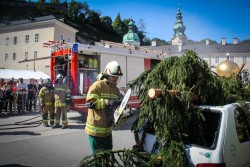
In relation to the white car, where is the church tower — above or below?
above

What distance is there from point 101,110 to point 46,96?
20.0 ft

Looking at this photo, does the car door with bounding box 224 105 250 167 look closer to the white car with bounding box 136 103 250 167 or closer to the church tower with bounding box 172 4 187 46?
the white car with bounding box 136 103 250 167

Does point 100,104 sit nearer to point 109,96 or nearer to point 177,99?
point 109,96

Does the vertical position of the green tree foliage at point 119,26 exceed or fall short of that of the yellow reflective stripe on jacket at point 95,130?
it exceeds it

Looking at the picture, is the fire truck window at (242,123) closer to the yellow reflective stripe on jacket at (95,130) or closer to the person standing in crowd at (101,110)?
the person standing in crowd at (101,110)

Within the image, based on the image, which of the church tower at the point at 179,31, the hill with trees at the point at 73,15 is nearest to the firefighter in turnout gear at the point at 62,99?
the hill with trees at the point at 73,15

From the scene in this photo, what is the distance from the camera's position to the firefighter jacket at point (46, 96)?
8820 mm

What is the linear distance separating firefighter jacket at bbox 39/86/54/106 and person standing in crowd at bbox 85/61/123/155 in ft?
19.4

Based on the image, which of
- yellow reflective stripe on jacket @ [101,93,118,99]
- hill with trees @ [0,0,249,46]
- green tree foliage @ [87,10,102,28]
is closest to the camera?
yellow reflective stripe on jacket @ [101,93,118,99]

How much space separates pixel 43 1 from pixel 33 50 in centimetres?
4161

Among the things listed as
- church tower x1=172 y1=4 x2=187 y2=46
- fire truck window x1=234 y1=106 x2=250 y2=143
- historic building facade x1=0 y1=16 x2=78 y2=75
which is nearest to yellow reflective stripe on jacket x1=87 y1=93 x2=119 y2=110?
fire truck window x1=234 y1=106 x2=250 y2=143

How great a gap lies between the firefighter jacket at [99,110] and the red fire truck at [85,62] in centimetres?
447

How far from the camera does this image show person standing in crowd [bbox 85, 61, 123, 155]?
10.9ft

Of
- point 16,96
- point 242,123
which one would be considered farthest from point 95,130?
point 16,96
